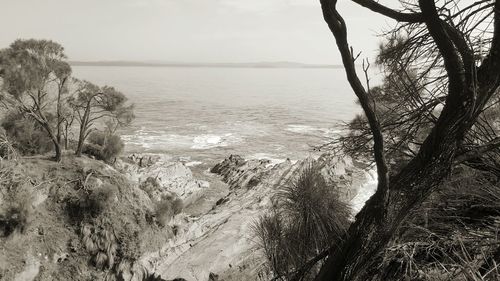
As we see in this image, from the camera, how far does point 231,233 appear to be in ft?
46.7

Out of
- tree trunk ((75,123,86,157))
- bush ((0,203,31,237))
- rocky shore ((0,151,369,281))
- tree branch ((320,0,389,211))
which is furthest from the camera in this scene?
tree trunk ((75,123,86,157))

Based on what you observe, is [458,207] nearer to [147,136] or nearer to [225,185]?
[225,185]

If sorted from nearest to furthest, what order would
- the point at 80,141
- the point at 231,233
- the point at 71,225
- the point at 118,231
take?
1. the point at 231,233
2. the point at 71,225
3. the point at 118,231
4. the point at 80,141

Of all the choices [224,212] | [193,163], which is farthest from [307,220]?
[193,163]

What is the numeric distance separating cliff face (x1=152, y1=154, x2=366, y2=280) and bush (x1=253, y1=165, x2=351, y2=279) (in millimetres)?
1530

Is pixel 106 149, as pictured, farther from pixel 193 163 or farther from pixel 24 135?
pixel 193 163

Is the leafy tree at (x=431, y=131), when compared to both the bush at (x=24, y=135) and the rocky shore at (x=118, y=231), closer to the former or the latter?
the rocky shore at (x=118, y=231)

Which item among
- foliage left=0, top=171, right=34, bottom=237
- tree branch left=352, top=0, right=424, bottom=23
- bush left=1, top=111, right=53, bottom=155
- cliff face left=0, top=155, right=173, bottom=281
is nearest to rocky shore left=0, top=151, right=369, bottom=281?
cliff face left=0, top=155, right=173, bottom=281

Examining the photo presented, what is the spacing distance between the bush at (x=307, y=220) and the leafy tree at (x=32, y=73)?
47.3ft

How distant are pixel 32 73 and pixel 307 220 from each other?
17033 mm

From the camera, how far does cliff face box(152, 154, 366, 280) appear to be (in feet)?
40.2

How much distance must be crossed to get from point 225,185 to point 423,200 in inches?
843

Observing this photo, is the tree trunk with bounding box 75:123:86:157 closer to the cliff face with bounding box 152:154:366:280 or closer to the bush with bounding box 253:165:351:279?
the cliff face with bounding box 152:154:366:280

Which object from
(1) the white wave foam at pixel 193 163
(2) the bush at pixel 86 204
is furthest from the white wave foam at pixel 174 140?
(2) the bush at pixel 86 204
